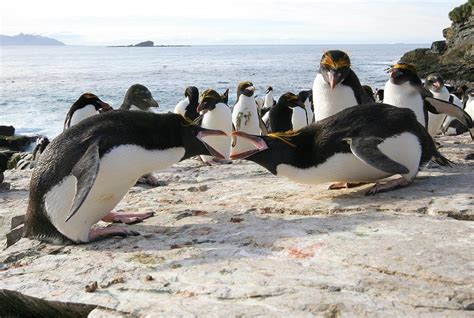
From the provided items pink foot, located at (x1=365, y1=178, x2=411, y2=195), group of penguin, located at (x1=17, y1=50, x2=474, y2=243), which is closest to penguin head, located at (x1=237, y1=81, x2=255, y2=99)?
group of penguin, located at (x1=17, y1=50, x2=474, y2=243)

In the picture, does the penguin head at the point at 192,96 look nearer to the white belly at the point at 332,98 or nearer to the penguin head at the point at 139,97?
the penguin head at the point at 139,97

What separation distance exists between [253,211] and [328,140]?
82 centimetres

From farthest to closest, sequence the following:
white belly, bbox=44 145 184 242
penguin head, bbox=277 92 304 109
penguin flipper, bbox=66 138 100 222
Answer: penguin head, bbox=277 92 304 109 < white belly, bbox=44 145 184 242 < penguin flipper, bbox=66 138 100 222

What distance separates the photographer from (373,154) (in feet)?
14.3

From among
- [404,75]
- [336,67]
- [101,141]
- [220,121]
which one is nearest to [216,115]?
[220,121]

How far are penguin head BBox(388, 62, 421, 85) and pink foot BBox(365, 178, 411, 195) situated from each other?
9.70 feet

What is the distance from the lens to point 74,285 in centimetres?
329

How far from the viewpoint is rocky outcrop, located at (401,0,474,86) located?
3362cm

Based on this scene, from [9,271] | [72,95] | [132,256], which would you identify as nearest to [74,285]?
[132,256]

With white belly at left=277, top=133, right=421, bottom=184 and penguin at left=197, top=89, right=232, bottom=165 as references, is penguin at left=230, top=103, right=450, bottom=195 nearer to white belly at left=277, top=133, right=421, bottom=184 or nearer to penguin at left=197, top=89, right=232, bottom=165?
white belly at left=277, top=133, right=421, bottom=184

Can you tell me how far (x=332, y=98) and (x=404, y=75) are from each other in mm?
1234

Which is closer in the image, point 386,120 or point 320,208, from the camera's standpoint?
point 320,208

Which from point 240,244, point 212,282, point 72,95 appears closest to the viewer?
point 212,282

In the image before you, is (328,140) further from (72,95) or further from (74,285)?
(72,95)
